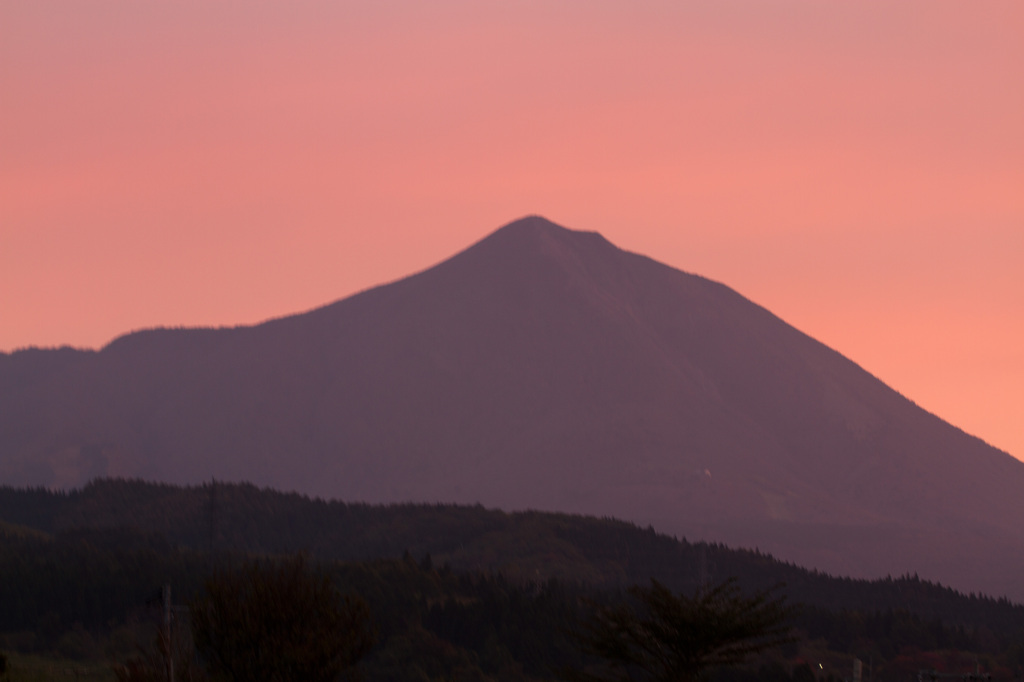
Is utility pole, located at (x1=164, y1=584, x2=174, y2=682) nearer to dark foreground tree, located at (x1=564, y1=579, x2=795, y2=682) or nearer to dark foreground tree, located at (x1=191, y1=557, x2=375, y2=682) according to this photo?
dark foreground tree, located at (x1=191, y1=557, x2=375, y2=682)

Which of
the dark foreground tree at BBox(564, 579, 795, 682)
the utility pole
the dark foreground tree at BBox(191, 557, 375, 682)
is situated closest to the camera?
the dark foreground tree at BBox(564, 579, 795, 682)

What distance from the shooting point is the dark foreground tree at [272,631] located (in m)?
46.9

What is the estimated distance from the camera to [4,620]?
146000 millimetres

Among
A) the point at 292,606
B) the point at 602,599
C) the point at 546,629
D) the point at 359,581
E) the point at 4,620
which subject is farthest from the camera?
the point at 602,599

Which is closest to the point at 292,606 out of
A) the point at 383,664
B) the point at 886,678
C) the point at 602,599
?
the point at 383,664

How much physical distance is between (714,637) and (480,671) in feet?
344

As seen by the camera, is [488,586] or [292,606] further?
[488,586]

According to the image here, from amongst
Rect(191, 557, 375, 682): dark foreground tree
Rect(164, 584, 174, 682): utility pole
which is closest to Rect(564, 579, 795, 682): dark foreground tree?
Rect(191, 557, 375, 682): dark foreground tree

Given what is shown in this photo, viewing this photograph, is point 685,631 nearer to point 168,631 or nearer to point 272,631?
point 272,631

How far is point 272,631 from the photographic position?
156ft

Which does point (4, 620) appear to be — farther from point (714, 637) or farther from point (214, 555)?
point (714, 637)

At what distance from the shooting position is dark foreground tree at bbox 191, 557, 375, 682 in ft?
154

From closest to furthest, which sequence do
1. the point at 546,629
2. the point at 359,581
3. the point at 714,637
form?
the point at 714,637, the point at 546,629, the point at 359,581

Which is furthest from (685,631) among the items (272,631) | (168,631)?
(168,631)
